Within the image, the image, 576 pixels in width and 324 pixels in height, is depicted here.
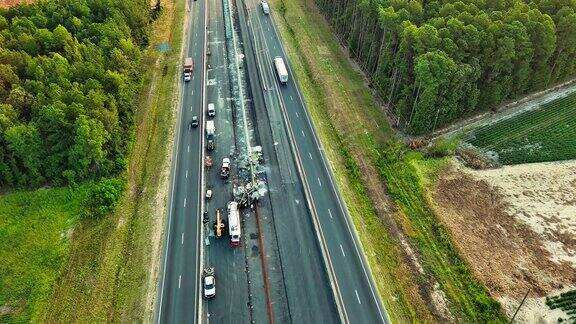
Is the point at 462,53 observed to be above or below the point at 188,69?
above

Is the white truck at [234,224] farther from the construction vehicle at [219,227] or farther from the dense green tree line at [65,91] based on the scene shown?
the dense green tree line at [65,91]

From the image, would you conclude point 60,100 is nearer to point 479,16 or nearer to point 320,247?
point 320,247

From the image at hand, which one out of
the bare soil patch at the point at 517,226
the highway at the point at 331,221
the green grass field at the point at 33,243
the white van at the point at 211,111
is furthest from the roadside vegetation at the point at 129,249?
the bare soil patch at the point at 517,226

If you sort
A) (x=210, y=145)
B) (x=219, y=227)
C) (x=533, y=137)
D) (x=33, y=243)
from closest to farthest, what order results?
(x=33, y=243), (x=219, y=227), (x=210, y=145), (x=533, y=137)

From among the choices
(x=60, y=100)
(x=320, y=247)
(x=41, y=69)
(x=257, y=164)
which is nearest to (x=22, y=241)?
(x=60, y=100)

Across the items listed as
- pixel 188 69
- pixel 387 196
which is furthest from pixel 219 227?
pixel 188 69

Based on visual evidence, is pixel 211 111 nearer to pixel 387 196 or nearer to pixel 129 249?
pixel 129 249

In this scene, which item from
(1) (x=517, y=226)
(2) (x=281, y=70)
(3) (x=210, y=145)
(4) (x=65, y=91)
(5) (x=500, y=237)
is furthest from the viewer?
(2) (x=281, y=70)
